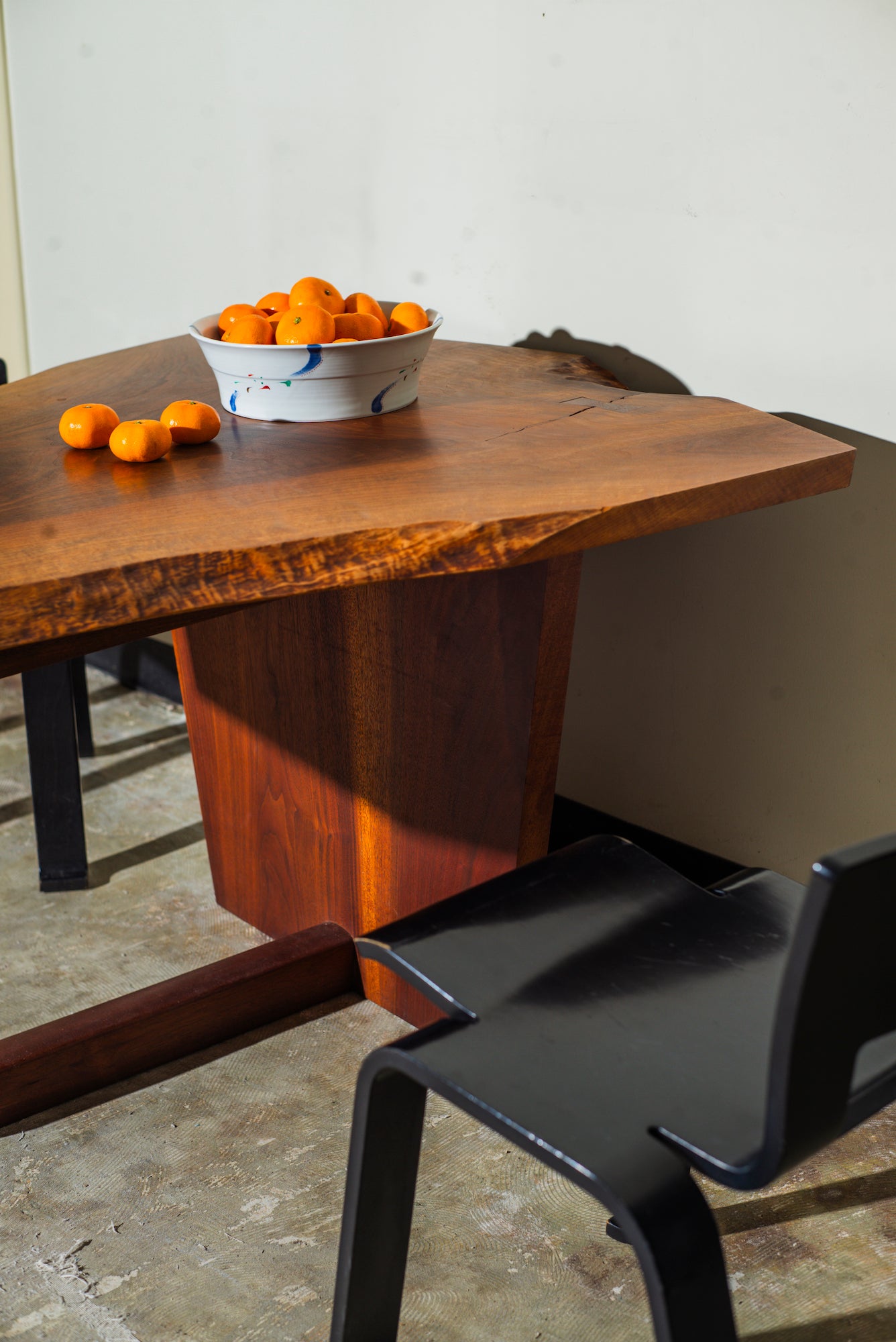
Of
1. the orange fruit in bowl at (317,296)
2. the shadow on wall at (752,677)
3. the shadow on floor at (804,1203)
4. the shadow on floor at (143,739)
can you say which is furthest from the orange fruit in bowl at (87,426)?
the shadow on floor at (143,739)

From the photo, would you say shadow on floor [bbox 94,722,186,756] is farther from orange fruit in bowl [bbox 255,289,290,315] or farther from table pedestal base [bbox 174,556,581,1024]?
orange fruit in bowl [bbox 255,289,290,315]

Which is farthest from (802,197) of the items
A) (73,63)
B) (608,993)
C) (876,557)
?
(73,63)

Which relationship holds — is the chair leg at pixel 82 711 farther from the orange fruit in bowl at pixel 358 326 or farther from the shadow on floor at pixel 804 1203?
the shadow on floor at pixel 804 1203

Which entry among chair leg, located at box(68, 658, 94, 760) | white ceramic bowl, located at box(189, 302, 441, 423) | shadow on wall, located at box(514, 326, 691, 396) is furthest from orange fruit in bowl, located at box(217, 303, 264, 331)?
chair leg, located at box(68, 658, 94, 760)

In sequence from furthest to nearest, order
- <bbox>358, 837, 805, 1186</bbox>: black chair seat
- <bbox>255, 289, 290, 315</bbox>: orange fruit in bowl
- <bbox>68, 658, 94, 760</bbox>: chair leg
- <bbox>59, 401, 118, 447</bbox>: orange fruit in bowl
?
1. <bbox>68, 658, 94, 760</bbox>: chair leg
2. <bbox>255, 289, 290, 315</bbox>: orange fruit in bowl
3. <bbox>59, 401, 118, 447</bbox>: orange fruit in bowl
4. <bbox>358, 837, 805, 1186</bbox>: black chair seat

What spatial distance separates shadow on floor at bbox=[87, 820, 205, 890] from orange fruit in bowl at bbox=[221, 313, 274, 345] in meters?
1.03

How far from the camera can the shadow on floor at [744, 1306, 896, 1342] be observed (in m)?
1.22

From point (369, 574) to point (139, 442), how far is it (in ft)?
1.20

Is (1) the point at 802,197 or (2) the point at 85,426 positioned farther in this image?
(1) the point at 802,197

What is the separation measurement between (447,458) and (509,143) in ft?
2.78

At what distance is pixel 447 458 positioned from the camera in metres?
1.33

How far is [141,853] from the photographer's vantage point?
2197 mm

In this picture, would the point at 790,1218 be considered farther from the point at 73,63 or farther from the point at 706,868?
the point at 73,63

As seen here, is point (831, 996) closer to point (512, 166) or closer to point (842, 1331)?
point (842, 1331)
